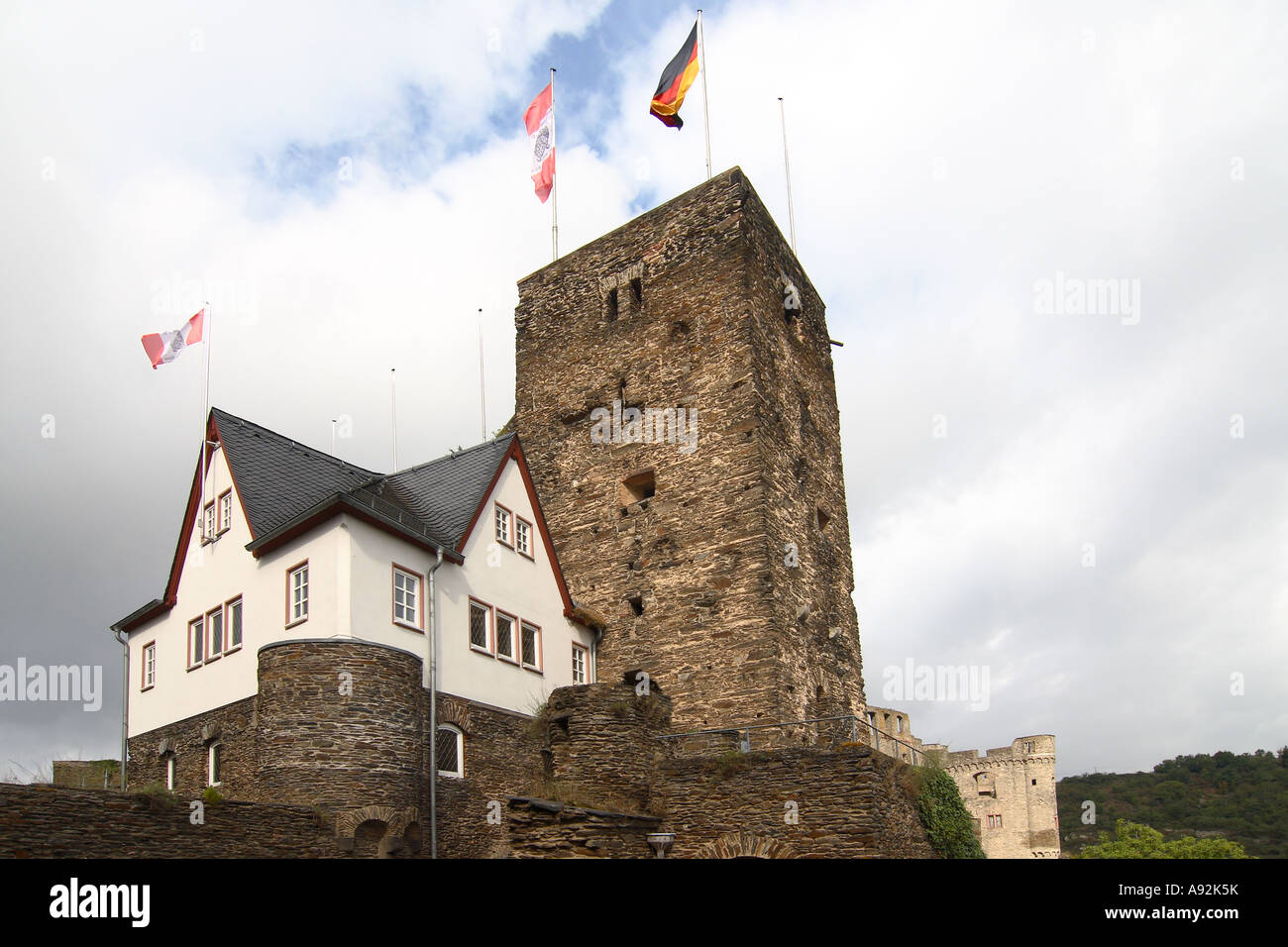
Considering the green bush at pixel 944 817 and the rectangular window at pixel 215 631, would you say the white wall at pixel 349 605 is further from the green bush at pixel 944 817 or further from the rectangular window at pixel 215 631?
the green bush at pixel 944 817

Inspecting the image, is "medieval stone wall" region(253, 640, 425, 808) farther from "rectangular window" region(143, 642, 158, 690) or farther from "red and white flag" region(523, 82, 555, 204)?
"red and white flag" region(523, 82, 555, 204)

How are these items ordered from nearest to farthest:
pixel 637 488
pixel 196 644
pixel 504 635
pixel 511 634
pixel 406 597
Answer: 1. pixel 406 597
2. pixel 196 644
3. pixel 504 635
4. pixel 511 634
5. pixel 637 488

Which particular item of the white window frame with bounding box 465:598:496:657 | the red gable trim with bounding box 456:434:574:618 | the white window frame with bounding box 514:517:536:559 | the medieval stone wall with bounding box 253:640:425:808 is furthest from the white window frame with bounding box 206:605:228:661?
the red gable trim with bounding box 456:434:574:618

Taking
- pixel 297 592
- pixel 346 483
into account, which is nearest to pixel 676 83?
pixel 346 483

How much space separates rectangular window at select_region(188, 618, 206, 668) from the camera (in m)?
24.0

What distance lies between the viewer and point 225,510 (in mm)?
24391

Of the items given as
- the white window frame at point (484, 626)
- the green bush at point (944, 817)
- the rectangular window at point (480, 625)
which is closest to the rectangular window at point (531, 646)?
the white window frame at point (484, 626)

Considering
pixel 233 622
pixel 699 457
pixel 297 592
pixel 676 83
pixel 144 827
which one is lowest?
pixel 144 827

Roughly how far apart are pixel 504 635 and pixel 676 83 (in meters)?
14.8

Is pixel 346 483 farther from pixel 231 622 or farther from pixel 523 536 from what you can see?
pixel 231 622

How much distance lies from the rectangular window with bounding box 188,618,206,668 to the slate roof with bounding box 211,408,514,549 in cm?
285

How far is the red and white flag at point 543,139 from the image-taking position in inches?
1283

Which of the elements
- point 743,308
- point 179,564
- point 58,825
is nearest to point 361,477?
point 179,564

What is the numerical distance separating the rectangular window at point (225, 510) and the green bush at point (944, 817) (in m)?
14.8
